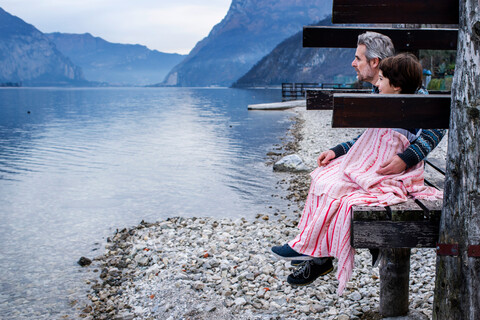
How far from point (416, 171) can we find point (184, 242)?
5374mm

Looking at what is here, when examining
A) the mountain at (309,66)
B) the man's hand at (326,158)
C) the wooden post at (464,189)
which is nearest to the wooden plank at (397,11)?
the wooden post at (464,189)

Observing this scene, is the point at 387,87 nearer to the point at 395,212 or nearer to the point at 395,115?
the point at 395,115

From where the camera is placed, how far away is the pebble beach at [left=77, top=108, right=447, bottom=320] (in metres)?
5.18

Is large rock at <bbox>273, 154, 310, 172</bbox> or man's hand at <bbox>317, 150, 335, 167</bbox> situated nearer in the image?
man's hand at <bbox>317, 150, 335, 167</bbox>

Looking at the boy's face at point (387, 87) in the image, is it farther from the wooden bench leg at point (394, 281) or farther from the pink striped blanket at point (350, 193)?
the wooden bench leg at point (394, 281)

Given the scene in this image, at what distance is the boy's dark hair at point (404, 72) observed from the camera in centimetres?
328

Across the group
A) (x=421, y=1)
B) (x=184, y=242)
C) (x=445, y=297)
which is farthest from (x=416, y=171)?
(x=184, y=242)

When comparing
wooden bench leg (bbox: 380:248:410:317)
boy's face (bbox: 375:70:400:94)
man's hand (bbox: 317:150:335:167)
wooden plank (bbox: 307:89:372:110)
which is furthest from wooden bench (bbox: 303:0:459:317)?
wooden plank (bbox: 307:89:372:110)

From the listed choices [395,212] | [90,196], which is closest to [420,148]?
[395,212]

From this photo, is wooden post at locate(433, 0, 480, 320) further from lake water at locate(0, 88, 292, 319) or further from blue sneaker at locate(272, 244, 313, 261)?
lake water at locate(0, 88, 292, 319)

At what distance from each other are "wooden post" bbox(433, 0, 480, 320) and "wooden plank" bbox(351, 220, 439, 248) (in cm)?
11

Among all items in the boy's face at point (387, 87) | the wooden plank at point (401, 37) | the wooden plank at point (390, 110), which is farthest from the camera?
the wooden plank at point (401, 37)

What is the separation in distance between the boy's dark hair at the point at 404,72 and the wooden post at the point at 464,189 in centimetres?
61

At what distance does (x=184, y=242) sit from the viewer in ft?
26.2
